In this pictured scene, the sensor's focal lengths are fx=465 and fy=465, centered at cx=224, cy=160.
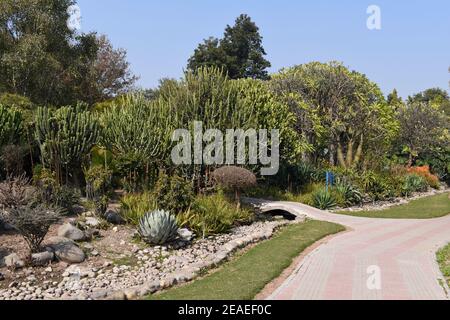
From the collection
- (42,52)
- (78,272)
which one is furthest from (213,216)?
(42,52)

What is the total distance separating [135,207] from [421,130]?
92.3 feet

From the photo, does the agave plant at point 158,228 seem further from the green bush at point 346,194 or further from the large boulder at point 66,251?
the green bush at point 346,194

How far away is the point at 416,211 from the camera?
2014cm

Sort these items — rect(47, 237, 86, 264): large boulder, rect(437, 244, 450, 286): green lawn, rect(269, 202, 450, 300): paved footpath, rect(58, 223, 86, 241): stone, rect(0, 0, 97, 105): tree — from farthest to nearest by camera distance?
rect(0, 0, 97, 105): tree → rect(58, 223, 86, 241): stone → rect(47, 237, 86, 264): large boulder → rect(437, 244, 450, 286): green lawn → rect(269, 202, 450, 300): paved footpath

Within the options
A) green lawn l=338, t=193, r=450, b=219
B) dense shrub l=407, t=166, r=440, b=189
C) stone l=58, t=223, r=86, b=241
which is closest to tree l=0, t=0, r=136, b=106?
stone l=58, t=223, r=86, b=241

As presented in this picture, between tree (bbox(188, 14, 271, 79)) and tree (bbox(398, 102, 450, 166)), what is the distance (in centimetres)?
1978

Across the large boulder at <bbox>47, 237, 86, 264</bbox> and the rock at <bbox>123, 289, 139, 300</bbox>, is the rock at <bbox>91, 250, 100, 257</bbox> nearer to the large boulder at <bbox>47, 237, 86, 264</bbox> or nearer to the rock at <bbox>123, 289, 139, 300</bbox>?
the large boulder at <bbox>47, 237, 86, 264</bbox>

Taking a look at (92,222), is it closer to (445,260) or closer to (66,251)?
(66,251)

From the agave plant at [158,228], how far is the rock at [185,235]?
39cm

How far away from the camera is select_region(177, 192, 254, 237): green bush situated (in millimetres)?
13227

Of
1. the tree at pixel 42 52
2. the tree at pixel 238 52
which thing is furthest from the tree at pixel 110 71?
the tree at pixel 238 52
